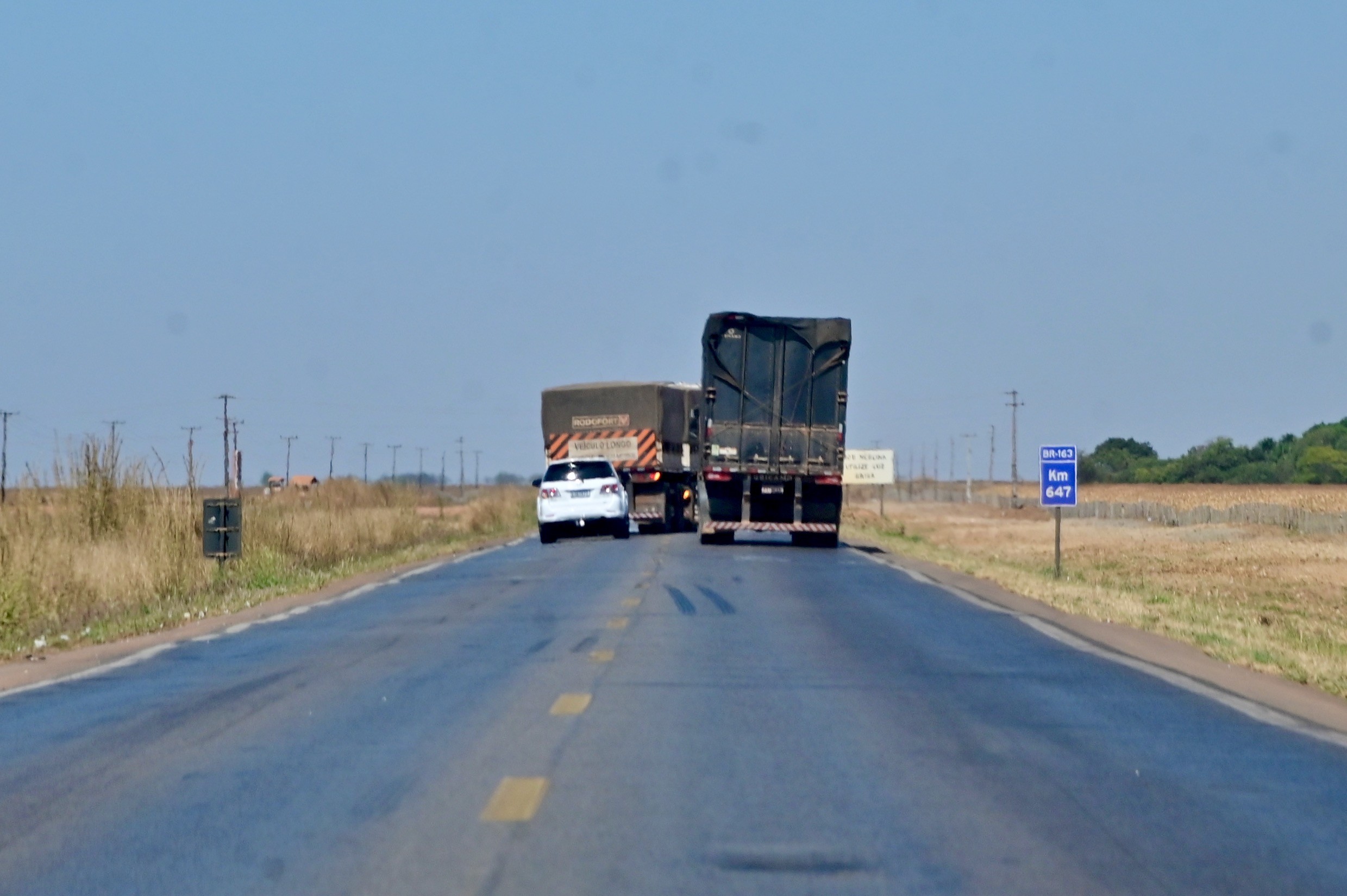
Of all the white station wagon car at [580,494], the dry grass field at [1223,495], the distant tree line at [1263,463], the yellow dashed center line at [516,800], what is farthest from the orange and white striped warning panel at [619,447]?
the distant tree line at [1263,463]

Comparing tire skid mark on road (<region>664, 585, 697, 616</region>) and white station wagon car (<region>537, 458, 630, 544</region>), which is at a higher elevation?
white station wagon car (<region>537, 458, 630, 544</region>)

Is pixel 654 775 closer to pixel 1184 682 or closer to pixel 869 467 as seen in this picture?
pixel 1184 682

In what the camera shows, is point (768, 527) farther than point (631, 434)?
No

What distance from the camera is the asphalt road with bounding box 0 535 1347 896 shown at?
6.86 meters

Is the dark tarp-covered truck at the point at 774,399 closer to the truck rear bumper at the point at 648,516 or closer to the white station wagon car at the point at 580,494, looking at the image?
the white station wagon car at the point at 580,494

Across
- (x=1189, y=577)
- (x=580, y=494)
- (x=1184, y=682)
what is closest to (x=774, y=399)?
(x=580, y=494)

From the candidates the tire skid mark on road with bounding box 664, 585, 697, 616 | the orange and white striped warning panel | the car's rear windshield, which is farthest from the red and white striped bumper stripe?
the tire skid mark on road with bounding box 664, 585, 697, 616

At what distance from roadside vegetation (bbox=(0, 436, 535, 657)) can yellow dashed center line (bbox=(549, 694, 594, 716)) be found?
685 centimetres

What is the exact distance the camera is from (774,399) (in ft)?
109

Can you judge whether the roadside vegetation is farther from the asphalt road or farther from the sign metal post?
the sign metal post

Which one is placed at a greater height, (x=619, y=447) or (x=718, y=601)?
(x=619, y=447)

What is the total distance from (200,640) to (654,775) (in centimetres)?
925

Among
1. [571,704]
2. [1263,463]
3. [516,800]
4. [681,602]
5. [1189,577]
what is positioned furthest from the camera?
[1263,463]

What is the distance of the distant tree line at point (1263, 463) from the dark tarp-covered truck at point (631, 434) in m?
99.9
